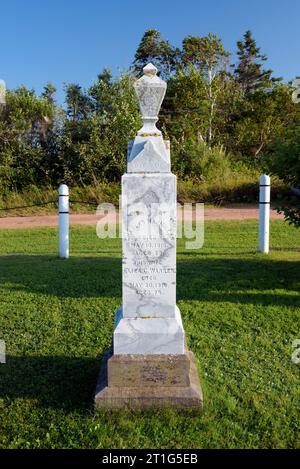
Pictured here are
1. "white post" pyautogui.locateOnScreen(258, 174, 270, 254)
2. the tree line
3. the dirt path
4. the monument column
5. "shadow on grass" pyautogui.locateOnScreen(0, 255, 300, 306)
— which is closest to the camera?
the monument column

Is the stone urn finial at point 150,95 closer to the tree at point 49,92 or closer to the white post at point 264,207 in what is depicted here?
the white post at point 264,207

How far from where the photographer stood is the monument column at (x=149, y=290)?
9.50ft

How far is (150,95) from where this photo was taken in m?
2.98

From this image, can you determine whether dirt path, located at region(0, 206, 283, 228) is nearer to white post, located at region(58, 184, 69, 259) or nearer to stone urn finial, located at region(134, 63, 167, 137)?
white post, located at region(58, 184, 69, 259)

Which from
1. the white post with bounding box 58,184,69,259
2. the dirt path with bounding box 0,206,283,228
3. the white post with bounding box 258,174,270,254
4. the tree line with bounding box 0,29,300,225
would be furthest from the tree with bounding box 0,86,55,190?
the white post with bounding box 258,174,270,254

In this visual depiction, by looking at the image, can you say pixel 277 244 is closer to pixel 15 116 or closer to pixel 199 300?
pixel 199 300

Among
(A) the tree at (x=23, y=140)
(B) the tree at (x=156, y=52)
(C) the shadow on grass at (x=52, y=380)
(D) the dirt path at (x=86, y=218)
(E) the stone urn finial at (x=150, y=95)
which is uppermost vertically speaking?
(B) the tree at (x=156, y=52)

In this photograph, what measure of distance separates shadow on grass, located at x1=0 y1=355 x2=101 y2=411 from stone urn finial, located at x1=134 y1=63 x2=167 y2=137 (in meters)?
1.85

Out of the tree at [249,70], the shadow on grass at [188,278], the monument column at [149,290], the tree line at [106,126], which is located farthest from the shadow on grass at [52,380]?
the tree at [249,70]

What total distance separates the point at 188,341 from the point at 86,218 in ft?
27.8

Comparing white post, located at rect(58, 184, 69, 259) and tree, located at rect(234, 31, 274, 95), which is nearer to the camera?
white post, located at rect(58, 184, 69, 259)

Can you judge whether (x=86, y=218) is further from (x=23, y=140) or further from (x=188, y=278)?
(x=23, y=140)

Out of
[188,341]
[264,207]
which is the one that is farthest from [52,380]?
[264,207]

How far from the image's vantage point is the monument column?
2895 mm
